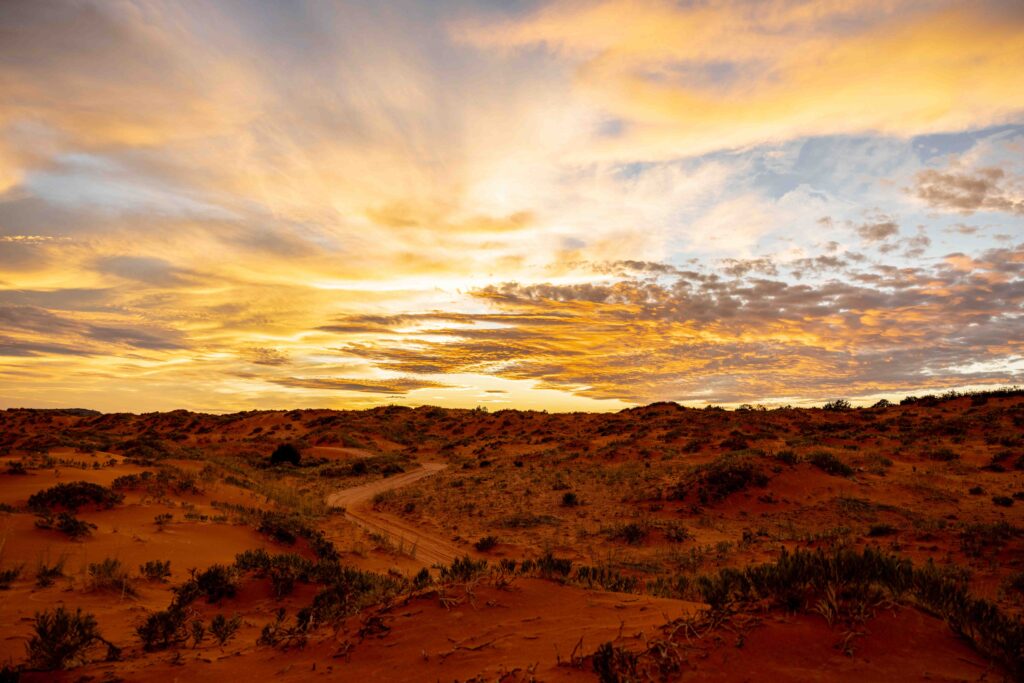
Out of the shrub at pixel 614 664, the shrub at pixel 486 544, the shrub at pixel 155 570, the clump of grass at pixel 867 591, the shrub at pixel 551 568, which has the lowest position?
the shrub at pixel 486 544

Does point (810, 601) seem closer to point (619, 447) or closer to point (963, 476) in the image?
point (963, 476)

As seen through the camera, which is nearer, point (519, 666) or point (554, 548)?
point (519, 666)

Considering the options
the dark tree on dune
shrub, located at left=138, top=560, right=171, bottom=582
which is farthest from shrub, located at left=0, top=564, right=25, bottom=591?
the dark tree on dune

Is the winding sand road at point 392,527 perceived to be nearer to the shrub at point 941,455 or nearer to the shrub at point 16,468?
the shrub at point 16,468

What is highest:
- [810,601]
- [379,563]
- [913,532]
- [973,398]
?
[973,398]

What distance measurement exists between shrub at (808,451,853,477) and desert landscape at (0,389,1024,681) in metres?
0.11

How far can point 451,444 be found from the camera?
55.7 metres

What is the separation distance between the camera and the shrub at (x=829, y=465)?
71.1ft

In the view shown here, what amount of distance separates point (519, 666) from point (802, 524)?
48.7ft

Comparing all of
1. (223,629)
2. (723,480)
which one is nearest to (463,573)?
(223,629)

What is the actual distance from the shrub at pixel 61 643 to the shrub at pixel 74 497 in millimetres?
9265

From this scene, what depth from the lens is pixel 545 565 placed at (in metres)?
7.79

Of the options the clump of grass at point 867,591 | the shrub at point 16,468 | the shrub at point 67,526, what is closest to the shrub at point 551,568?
the clump of grass at point 867,591

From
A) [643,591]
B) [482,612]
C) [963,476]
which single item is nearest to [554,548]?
[643,591]
